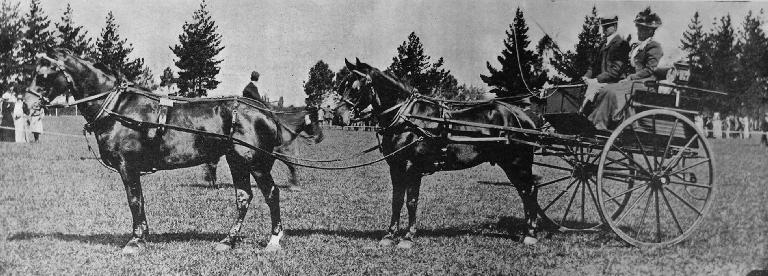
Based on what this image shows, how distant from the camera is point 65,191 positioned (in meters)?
8.11

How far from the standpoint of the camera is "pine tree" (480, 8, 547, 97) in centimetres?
730

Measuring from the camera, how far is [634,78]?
20.8 feet

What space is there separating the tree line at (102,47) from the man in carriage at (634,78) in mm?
4774

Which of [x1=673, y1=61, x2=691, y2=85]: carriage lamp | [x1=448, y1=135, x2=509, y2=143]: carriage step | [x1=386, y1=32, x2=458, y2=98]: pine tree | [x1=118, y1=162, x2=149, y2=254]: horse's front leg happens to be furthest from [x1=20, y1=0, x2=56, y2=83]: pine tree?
[x1=673, y1=61, x2=691, y2=85]: carriage lamp

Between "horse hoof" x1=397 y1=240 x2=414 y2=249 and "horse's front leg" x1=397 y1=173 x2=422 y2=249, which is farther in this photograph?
"horse's front leg" x1=397 y1=173 x2=422 y2=249

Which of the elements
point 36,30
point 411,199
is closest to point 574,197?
point 411,199

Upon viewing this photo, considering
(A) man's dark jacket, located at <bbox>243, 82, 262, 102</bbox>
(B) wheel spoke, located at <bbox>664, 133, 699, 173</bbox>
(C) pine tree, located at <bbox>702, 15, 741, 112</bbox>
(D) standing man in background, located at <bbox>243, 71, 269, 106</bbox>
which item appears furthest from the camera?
(A) man's dark jacket, located at <bbox>243, 82, 262, 102</bbox>

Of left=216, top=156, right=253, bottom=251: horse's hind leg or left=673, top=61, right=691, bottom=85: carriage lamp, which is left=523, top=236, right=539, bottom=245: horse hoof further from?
left=216, top=156, right=253, bottom=251: horse's hind leg

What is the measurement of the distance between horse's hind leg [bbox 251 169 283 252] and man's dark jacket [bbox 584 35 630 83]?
4305mm

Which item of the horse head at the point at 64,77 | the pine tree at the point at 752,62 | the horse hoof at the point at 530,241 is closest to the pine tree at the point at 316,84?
the horse head at the point at 64,77

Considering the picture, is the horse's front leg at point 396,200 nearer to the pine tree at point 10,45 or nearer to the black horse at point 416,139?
the black horse at point 416,139

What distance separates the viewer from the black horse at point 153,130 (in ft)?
19.2

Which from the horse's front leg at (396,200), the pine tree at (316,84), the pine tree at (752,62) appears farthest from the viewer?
the pine tree at (316,84)

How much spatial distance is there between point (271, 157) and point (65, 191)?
388 cm
